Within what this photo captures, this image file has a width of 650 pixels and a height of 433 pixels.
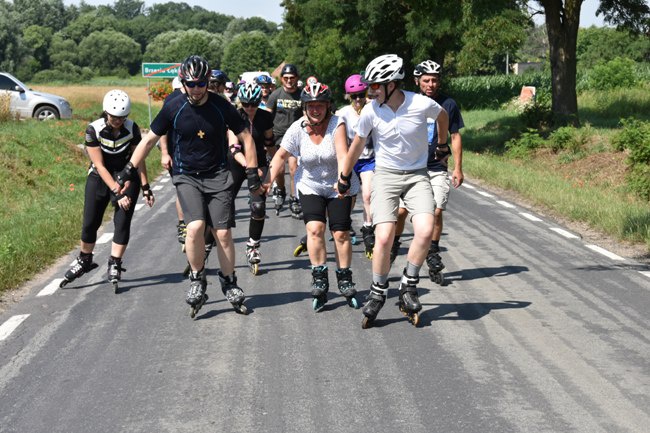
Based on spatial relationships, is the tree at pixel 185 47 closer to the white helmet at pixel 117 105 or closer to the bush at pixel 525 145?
the bush at pixel 525 145

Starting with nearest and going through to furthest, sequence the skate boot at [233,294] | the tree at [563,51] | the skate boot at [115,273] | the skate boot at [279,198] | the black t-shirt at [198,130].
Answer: the black t-shirt at [198,130] < the skate boot at [233,294] < the skate boot at [115,273] < the skate boot at [279,198] < the tree at [563,51]

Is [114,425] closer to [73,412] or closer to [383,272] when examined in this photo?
[73,412]

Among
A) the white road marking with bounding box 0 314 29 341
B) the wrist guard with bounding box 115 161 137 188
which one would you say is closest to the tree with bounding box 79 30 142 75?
the wrist guard with bounding box 115 161 137 188

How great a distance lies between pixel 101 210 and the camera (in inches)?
386

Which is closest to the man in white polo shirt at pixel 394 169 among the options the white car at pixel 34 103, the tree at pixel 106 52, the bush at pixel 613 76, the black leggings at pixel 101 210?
the black leggings at pixel 101 210

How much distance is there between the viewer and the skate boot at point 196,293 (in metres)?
8.11

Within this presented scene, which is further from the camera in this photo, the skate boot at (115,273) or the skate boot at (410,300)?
the skate boot at (115,273)

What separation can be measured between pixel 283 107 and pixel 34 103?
21041mm

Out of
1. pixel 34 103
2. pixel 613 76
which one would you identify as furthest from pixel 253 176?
pixel 613 76

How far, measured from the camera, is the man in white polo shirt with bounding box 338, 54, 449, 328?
7.66 metres

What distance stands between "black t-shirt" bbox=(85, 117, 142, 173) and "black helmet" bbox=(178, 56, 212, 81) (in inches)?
72.3

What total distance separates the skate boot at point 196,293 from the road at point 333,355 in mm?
96

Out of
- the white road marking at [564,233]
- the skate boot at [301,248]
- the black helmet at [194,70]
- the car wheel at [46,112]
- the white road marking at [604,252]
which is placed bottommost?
the white road marking at [564,233]

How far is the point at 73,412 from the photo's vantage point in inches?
224
